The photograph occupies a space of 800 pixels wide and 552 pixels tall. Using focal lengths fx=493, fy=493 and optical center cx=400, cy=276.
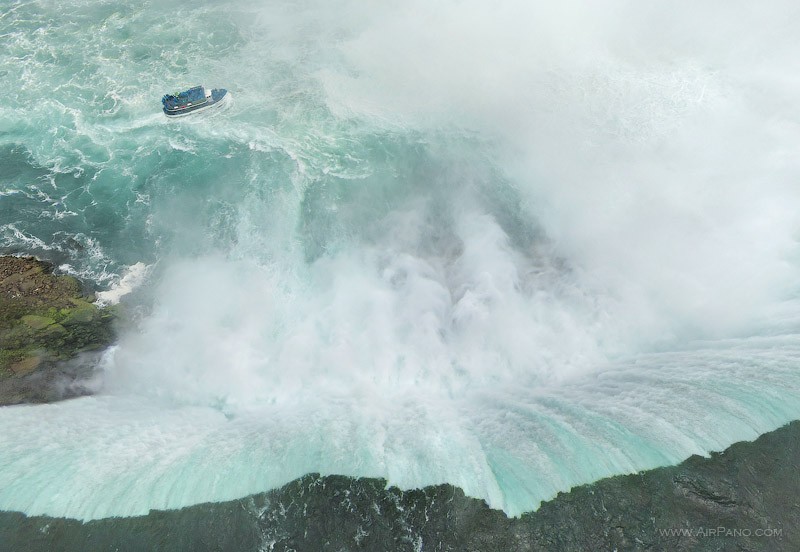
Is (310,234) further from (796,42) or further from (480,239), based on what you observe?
(796,42)

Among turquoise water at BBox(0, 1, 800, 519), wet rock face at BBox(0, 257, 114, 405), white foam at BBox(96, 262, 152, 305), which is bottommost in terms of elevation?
wet rock face at BBox(0, 257, 114, 405)

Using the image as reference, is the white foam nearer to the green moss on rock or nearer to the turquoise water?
the turquoise water

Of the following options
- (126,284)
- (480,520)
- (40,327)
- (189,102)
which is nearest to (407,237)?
(480,520)

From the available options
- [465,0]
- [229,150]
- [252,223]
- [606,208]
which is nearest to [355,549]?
[252,223]

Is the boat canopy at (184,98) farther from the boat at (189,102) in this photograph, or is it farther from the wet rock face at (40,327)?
the wet rock face at (40,327)

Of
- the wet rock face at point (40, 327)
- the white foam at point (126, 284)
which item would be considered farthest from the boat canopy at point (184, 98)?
the wet rock face at point (40, 327)

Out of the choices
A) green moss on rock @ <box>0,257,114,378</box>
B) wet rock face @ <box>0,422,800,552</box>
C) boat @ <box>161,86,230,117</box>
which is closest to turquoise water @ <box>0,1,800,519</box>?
wet rock face @ <box>0,422,800,552</box>

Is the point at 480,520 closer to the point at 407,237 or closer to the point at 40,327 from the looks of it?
the point at 407,237
